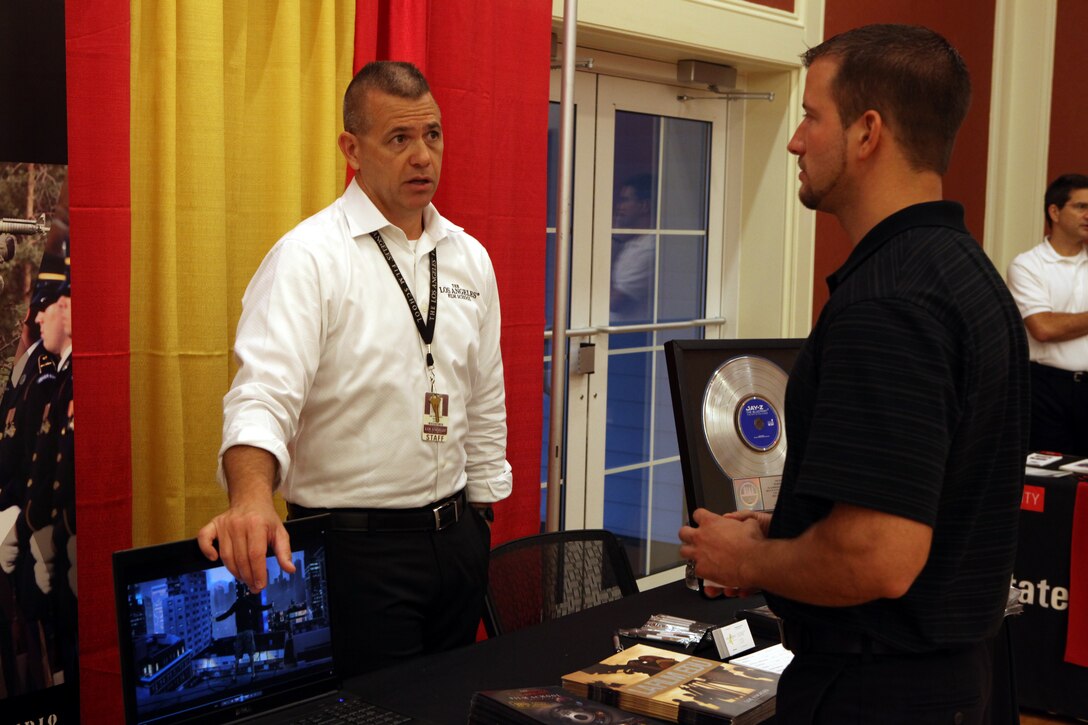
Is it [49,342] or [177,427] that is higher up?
[49,342]

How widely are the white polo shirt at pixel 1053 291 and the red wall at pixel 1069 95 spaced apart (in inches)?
54.1

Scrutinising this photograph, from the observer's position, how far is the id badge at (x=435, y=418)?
212 centimetres

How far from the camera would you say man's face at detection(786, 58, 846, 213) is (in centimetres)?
133

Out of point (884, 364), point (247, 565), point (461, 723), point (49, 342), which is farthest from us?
point (49, 342)

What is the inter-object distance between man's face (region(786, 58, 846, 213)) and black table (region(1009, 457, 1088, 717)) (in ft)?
8.17

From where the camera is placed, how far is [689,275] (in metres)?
4.79

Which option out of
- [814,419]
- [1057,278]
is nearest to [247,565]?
[814,419]

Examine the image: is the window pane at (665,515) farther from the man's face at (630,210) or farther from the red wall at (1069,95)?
the red wall at (1069,95)

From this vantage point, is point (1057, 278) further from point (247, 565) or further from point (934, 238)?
point (247, 565)

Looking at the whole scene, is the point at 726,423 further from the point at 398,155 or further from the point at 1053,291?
the point at 1053,291

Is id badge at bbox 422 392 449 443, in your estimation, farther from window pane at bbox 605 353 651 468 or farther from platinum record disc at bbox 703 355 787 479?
window pane at bbox 605 353 651 468

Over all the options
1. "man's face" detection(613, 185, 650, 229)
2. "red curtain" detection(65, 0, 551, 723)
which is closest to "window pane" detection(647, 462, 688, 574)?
"man's face" detection(613, 185, 650, 229)

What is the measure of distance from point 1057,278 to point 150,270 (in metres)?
3.89

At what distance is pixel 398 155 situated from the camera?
2162 millimetres
